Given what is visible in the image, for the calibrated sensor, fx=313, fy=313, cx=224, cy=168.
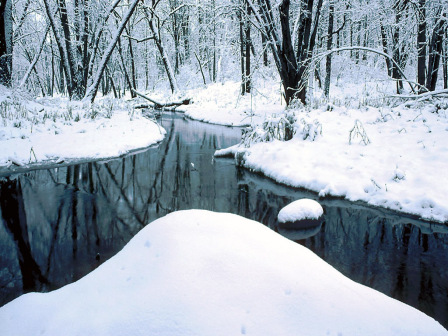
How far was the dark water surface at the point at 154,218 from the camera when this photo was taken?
3.79 metres

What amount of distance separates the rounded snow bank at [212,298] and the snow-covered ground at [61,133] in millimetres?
7068

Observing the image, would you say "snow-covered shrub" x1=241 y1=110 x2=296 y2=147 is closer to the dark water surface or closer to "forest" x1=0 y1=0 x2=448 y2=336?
"forest" x1=0 y1=0 x2=448 y2=336

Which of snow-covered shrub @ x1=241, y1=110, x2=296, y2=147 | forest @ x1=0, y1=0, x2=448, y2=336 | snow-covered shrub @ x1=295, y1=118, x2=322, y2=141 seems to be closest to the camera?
forest @ x1=0, y1=0, x2=448, y2=336

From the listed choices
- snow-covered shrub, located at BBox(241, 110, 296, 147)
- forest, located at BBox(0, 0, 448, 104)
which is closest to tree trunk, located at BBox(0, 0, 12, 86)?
forest, located at BBox(0, 0, 448, 104)

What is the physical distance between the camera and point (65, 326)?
201 cm

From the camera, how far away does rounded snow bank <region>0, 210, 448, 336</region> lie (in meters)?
1.88

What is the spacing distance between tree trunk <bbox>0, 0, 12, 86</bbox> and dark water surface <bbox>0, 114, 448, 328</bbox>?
6.23m

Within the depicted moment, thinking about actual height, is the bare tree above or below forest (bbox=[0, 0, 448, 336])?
above

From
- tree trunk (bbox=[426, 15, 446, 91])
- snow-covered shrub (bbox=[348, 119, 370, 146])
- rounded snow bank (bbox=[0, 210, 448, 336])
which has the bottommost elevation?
rounded snow bank (bbox=[0, 210, 448, 336])

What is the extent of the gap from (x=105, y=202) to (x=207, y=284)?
15.6 ft

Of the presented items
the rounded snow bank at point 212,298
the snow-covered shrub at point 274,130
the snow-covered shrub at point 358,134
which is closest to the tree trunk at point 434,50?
the snow-covered shrub at point 358,134

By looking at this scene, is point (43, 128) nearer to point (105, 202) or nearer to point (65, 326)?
point (105, 202)

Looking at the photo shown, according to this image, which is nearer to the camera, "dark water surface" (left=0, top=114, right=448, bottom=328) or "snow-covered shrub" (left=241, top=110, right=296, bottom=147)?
"dark water surface" (left=0, top=114, right=448, bottom=328)

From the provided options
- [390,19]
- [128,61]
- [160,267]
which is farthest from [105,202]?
[128,61]
